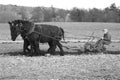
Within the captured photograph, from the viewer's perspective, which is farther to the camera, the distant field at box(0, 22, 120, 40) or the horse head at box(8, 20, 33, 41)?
the distant field at box(0, 22, 120, 40)

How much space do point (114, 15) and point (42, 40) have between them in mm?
61702

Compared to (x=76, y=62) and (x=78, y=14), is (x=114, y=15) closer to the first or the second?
(x=78, y=14)

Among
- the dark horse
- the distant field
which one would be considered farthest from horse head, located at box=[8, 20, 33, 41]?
the distant field

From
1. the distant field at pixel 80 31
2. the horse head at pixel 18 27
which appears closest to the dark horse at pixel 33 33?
the horse head at pixel 18 27

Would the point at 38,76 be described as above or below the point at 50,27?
below

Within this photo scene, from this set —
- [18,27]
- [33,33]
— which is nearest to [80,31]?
[33,33]

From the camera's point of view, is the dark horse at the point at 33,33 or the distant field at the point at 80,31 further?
the distant field at the point at 80,31

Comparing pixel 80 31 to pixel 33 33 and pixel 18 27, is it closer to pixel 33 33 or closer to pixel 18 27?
pixel 33 33

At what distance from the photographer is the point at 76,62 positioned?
11.9 metres

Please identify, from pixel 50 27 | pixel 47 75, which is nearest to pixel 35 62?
pixel 47 75

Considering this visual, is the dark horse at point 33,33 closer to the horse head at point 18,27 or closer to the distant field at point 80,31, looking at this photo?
the horse head at point 18,27

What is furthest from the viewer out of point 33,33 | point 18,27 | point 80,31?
point 80,31

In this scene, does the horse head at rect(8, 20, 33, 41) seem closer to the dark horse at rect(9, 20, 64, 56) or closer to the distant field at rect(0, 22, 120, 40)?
the dark horse at rect(9, 20, 64, 56)

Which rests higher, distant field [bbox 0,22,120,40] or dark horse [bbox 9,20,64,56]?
dark horse [bbox 9,20,64,56]
